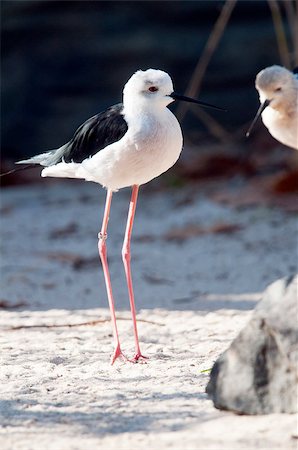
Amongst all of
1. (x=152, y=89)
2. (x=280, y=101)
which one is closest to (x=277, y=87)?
(x=280, y=101)

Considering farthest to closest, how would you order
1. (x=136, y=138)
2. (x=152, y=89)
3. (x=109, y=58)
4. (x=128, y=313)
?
(x=109, y=58), (x=128, y=313), (x=152, y=89), (x=136, y=138)

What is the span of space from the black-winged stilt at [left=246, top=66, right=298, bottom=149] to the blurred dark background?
14.2ft

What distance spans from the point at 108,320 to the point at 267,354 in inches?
77.2

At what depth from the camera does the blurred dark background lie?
9016 millimetres

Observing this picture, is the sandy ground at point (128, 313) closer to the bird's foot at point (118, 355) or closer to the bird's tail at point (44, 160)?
the bird's foot at point (118, 355)

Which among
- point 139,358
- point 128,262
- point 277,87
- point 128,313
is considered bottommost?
point 128,313

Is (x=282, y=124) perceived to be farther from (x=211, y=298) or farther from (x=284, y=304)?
(x=284, y=304)

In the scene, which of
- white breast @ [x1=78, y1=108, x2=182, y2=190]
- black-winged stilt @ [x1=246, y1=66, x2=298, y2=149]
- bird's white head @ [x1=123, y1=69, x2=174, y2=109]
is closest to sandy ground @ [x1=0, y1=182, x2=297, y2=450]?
white breast @ [x1=78, y1=108, x2=182, y2=190]

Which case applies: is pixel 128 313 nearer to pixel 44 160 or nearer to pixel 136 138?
pixel 44 160

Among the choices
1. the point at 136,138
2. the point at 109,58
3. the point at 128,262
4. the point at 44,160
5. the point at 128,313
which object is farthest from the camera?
the point at 109,58

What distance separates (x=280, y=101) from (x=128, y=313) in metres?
1.48

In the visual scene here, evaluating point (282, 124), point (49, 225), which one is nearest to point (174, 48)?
point (49, 225)

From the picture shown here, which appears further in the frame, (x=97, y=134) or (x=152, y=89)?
(x=97, y=134)

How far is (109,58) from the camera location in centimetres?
913
